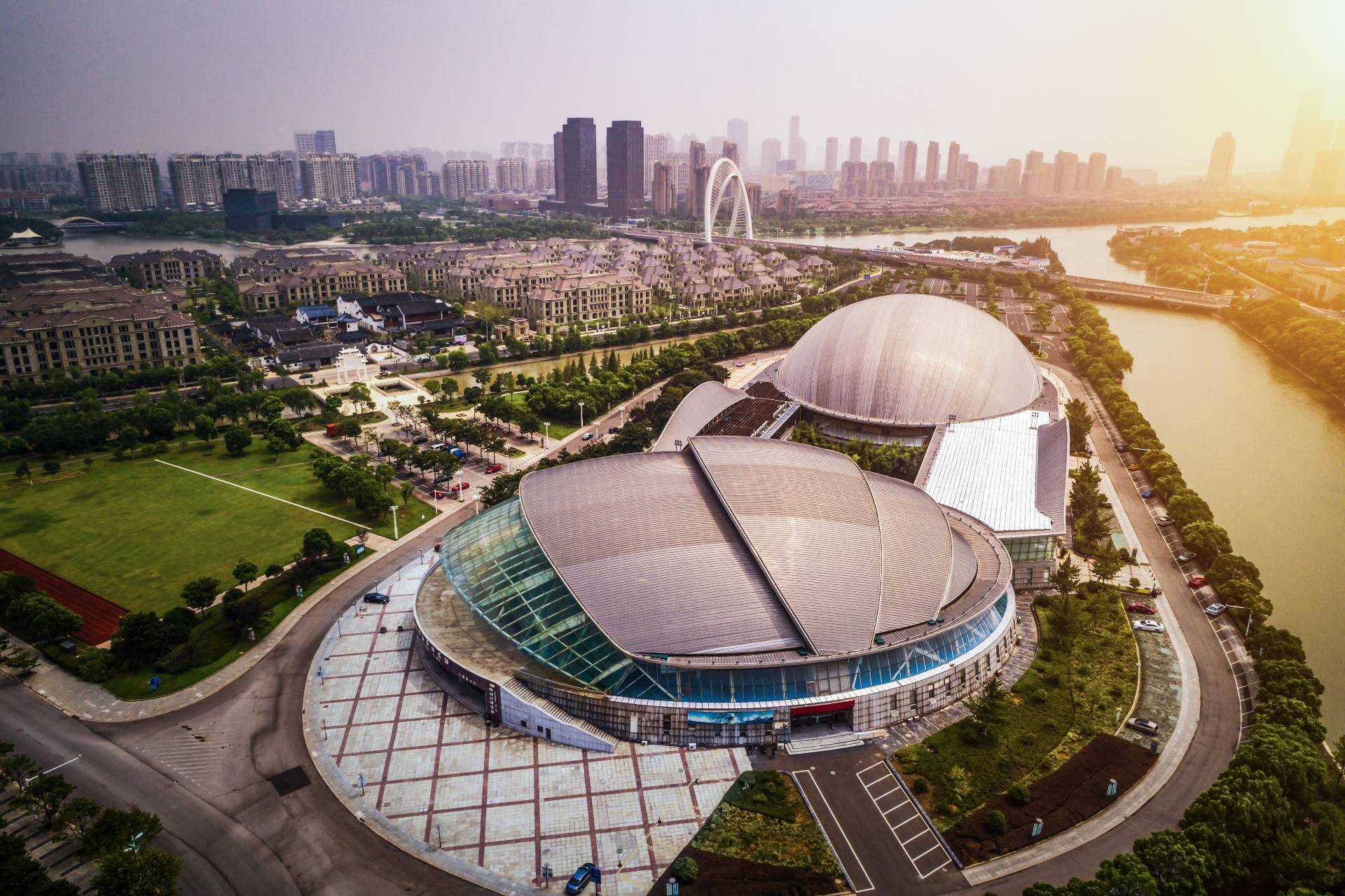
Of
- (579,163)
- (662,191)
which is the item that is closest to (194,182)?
(579,163)

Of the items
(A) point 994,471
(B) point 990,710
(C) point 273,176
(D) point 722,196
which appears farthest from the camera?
(C) point 273,176

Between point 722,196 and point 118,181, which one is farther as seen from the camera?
point 118,181

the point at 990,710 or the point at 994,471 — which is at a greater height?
the point at 994,471

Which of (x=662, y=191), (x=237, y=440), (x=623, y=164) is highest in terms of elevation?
(x=623, y=164)

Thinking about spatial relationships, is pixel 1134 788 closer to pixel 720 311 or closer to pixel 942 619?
pixel 942 619

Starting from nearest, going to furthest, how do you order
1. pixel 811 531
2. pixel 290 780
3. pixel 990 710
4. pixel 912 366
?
pixel 290 780, pixel 990 710, pixel 811 531, pixel 912 366

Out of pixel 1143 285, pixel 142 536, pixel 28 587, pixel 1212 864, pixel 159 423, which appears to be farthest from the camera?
pixel 1143 285

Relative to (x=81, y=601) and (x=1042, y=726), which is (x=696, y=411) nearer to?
(x=1042, y=726)

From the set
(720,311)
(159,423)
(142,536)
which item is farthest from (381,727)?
(720,311)
